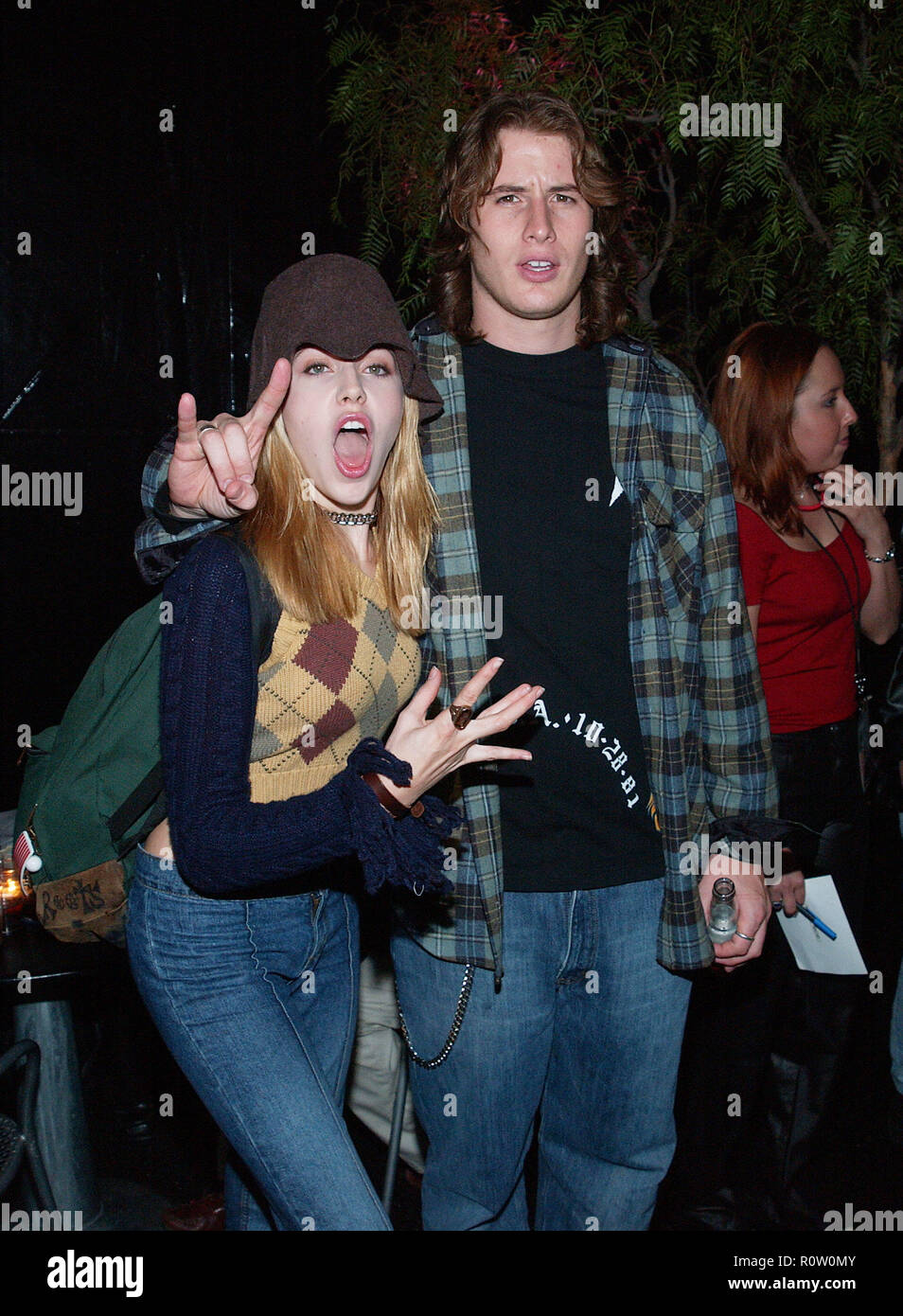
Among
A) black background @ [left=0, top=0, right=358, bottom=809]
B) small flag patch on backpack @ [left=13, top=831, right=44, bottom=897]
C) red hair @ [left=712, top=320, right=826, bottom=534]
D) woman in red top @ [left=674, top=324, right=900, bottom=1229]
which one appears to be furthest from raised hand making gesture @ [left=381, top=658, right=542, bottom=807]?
black background @ [left=0, top=0, right=358, bottom=809]

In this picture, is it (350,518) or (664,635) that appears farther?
(664,635)

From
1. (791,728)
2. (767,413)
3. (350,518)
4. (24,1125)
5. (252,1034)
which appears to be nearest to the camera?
(252,1034)

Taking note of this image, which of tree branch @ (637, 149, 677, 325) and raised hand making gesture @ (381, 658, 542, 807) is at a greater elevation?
tree branch @ (637, 149, 677, 325)

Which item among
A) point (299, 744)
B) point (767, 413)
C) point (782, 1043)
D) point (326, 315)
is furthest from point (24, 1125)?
point (767, 413)

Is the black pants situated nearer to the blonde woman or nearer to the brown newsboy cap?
the blonde woman

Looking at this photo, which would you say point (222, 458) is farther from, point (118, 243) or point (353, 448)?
point (118, 243)

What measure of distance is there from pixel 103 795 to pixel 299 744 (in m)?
0.39

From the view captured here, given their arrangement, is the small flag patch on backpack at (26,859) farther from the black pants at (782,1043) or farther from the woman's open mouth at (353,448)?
the black pants at (782,1043)

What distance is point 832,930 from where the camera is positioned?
271 cm

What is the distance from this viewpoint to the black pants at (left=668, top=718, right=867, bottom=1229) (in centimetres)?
287

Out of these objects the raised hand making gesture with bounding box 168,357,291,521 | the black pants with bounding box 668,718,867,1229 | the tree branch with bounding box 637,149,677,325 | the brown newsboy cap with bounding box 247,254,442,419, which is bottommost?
the black pants with bounding box 668,718,867,1229

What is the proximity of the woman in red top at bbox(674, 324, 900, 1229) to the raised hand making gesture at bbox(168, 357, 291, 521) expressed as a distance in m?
1.45

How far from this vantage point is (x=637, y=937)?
206cm

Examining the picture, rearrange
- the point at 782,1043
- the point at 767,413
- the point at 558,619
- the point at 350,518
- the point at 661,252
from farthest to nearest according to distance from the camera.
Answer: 1. the point at 661,252
2. the point at 782,1043
3. the point at 767,413
4. the point at 558,619
5. the point at 350,518
